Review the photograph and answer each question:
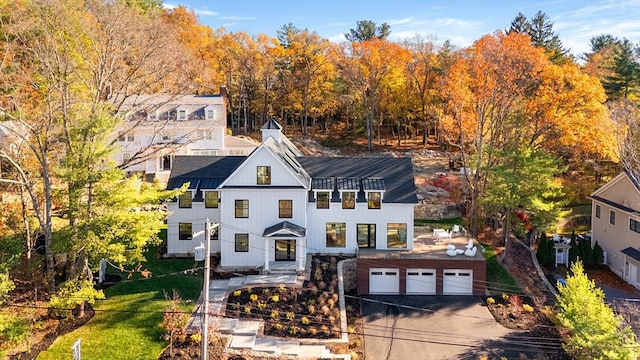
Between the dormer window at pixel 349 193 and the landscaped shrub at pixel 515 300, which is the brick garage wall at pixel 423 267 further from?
the dormer window at pixel 349 193

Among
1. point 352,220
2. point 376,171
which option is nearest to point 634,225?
point 376,171

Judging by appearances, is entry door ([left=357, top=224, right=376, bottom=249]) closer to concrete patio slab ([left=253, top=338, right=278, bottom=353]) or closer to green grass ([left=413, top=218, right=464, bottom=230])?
green grass ([left=413, top=218, right=464, bottom=230])

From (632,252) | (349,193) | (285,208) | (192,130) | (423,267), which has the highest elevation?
(192,130)

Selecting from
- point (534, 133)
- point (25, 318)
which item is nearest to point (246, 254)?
point (25, 318)

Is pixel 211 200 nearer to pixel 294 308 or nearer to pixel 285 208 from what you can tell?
pixel 285 208

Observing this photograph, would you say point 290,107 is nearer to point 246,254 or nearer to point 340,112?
point 340,112

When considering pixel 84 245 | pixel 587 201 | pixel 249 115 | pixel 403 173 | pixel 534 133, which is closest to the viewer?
pixel 84 245
